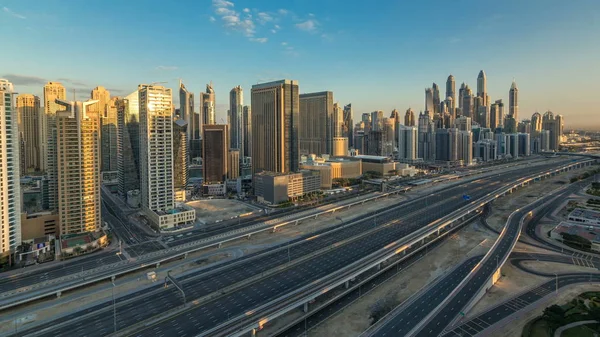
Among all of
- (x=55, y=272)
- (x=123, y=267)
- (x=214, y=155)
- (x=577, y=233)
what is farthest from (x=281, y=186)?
(x=577, y=233)

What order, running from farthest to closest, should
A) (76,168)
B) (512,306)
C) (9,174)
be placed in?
(76,168)
(9,174)
(512,306)

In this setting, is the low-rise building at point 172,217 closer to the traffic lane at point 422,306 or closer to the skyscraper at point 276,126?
the skyscraper at point 276,126

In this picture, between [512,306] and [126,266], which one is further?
[126,266]

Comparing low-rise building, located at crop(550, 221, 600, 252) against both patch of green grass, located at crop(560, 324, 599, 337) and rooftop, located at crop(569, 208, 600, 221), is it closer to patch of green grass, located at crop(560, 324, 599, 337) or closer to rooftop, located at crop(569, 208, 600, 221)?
rooftop, located at crop(569, 208, 600, 221)

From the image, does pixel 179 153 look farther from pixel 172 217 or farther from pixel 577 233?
pixel 577 233

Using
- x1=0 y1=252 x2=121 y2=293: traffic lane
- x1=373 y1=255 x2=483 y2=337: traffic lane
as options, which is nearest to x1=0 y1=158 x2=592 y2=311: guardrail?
x1=0 y1=252 x2=121 y2=293: traffic lane

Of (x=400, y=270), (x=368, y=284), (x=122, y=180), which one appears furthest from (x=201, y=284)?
(x=122, y=180)

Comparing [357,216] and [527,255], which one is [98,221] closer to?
[357,216]
